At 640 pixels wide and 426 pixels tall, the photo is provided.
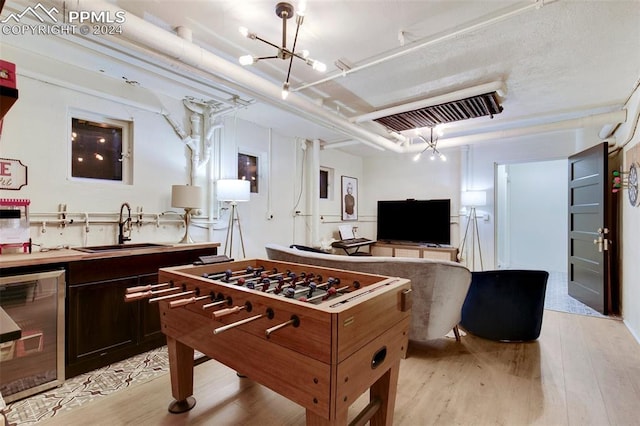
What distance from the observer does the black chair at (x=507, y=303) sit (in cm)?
274

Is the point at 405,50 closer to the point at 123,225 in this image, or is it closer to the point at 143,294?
the point at 143,294

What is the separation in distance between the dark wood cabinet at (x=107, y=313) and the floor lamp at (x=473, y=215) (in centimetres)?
464

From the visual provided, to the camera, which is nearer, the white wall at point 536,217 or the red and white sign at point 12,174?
the red and white sign at point 12,174

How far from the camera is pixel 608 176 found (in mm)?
3791

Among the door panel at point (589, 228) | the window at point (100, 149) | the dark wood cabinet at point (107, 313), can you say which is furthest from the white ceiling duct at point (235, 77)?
the dark wood cabinet at point (107, 313)

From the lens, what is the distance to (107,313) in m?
2.41

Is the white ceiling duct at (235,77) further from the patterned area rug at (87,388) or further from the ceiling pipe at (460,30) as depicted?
the patterned area rug at (87,388)

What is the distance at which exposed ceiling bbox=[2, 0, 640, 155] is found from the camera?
6.51ft

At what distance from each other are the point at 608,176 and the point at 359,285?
406 centimetres

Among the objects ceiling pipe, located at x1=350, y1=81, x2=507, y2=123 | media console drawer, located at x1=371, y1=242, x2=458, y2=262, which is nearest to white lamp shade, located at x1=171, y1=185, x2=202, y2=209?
ceiling pipe, located at x1=350, y1=81, x2=507, y2=123

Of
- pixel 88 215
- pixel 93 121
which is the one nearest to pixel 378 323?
pixel 88 215

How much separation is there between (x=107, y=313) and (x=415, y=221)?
5.21 m

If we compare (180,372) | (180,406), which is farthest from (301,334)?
(180,406)

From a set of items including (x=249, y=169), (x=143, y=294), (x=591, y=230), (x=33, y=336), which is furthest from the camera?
(x=249, y=169)
